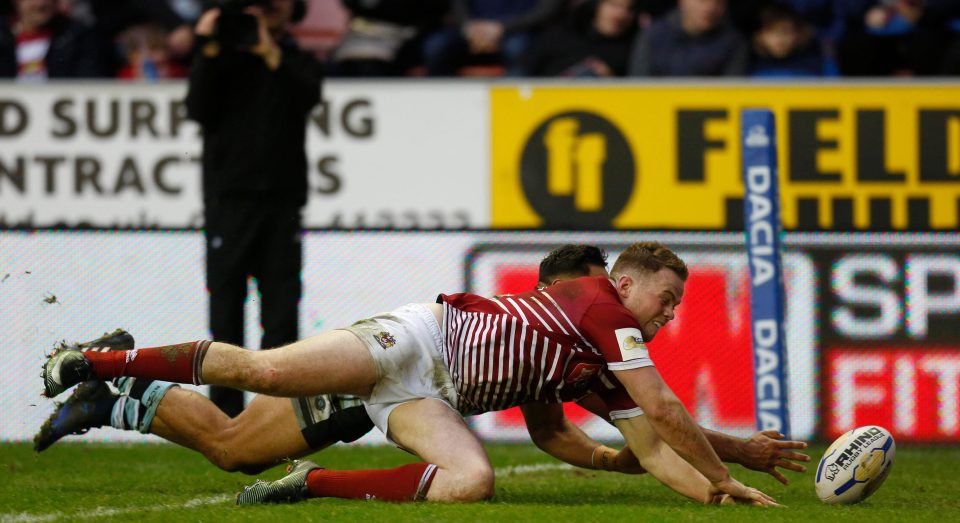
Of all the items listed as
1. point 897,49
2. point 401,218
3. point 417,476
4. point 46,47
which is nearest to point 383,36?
point 401,218

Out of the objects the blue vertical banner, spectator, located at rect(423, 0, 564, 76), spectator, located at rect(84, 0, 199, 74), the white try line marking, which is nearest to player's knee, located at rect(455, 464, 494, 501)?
the white try line marking

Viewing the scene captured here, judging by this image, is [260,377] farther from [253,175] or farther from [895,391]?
[895,391]

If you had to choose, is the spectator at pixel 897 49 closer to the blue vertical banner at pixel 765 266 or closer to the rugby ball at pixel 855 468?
the blue vertical banner at pixel 765 266

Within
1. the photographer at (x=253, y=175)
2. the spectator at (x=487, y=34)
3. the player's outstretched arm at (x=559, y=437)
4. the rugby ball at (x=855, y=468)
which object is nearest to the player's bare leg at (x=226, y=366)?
the player's outstretched arm at (x=559, y=437)

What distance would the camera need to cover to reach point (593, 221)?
9.60 meters

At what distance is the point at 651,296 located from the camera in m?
5.85

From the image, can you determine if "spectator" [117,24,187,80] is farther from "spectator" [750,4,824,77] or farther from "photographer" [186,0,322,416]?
"spectator" [750,4,824,77]

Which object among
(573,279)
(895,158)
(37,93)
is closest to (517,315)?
(573,279)

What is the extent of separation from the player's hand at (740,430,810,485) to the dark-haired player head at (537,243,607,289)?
1.10 meters

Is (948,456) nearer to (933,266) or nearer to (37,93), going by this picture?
(933,266)

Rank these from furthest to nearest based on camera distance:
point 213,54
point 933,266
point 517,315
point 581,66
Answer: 1. point 581,66
2. point 933,266
3. point 213,54
4. point 517,315

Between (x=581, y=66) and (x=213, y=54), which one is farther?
(x=581, y=66)

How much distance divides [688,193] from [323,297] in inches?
94.6

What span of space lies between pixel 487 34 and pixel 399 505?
22.2ft
